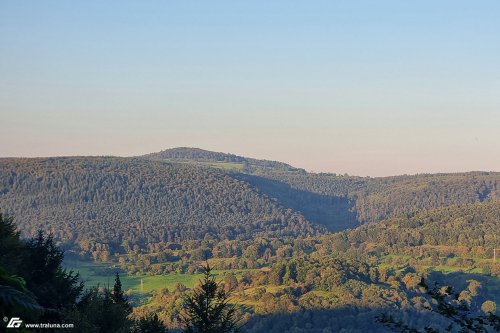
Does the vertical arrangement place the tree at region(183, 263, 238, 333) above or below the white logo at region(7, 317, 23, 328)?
below

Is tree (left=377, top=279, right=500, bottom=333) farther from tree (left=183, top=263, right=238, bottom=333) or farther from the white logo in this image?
tree (left=183, top=263, right=238, bottom=333)

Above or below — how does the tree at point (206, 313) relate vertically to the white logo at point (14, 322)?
below

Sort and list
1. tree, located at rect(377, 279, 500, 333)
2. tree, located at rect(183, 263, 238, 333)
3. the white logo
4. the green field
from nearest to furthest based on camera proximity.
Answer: the white logo → tree, located at rect(377, 279, 500, 333) → tree, located at rect(183, 263, 238, 333) → the green field

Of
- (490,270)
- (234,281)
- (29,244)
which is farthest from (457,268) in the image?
(29,244)

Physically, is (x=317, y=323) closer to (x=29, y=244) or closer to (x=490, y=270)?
(x=490, y=270)

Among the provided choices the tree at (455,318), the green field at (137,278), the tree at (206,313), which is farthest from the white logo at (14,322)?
the green field at (137,278)

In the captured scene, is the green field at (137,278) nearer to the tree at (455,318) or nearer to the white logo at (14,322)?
the tree at (455,318)

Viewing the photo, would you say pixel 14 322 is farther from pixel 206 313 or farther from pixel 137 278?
pixel 137 278

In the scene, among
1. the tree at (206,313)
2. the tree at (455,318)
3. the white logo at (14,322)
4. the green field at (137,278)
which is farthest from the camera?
→ the green field at (137,278)

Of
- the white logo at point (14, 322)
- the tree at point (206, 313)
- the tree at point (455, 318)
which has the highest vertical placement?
the white logo at point (14, 322)

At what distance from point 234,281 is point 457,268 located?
58423 mm

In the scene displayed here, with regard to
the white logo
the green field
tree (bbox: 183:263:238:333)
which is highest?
the white logo

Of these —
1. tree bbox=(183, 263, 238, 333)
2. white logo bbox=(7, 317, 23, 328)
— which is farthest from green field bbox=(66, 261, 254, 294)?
white logo bbox=(7, 317, 23, 328)

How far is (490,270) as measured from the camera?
18312 cm
